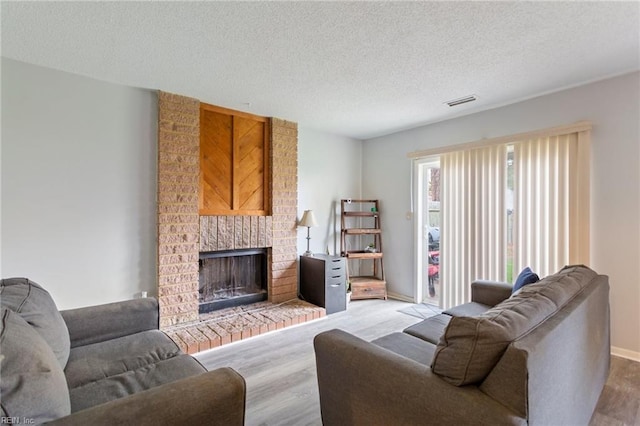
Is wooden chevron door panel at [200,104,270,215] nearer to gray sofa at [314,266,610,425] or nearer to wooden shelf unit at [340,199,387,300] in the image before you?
wooden shelf unit at [340,199,387,300]

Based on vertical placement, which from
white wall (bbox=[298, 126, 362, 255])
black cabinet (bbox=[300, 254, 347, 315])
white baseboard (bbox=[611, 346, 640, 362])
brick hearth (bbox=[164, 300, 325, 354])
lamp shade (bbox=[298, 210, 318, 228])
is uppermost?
white wall (bbox=[298, 126, 362, 255])

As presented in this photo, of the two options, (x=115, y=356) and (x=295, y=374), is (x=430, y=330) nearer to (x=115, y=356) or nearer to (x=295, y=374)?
(x=295, y=374)

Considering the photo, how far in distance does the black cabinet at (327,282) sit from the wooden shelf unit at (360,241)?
461mm

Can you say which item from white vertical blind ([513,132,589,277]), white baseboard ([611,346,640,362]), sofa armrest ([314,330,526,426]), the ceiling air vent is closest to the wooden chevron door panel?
the ceiling air vent

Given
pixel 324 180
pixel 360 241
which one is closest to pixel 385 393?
pixel 324 180

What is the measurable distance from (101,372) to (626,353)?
3937mm

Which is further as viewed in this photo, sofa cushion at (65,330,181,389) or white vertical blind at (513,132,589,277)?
white vertical blind at (513,132,589,277)

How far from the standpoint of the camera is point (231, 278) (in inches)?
151

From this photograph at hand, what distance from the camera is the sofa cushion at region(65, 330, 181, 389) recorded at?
1.51 meters

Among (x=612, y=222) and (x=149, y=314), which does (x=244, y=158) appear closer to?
(x=149, y=314)

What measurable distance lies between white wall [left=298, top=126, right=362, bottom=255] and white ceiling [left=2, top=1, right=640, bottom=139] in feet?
4.20

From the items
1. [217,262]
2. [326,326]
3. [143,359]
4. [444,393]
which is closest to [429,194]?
[326,326]

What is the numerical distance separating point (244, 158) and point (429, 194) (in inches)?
103

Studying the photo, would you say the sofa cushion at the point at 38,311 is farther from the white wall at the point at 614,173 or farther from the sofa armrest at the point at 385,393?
the white wall at the point at 614,173
